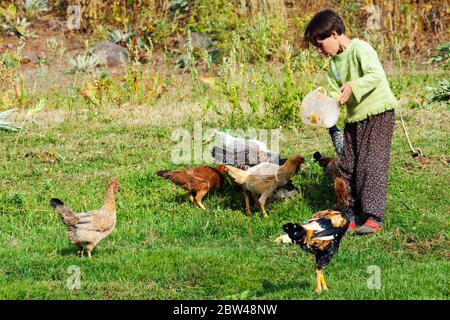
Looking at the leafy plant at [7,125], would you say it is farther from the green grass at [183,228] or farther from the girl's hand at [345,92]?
the girl's hand at [345,92]

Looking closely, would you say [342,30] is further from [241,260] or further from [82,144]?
[82,144]

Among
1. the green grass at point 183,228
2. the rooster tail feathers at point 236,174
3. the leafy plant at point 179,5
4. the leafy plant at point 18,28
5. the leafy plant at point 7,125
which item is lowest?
the green grass at point 183,228

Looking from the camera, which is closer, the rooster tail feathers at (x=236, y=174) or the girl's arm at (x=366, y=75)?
the girl's arm at (x=366, y=75)

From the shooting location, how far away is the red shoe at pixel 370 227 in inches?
305

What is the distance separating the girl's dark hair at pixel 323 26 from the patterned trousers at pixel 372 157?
0.81 meters

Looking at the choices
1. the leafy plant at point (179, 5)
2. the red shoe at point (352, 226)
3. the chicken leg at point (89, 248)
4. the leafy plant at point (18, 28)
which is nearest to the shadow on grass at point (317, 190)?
the red shoe at point (352, 226)

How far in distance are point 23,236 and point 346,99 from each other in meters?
3.00

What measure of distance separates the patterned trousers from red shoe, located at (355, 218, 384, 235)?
44 millimetres

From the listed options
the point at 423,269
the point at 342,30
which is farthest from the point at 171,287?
the point at 342,30

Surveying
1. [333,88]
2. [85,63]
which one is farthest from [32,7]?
[333,88]

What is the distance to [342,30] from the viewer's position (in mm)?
7594

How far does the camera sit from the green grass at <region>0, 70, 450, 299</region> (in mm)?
6379

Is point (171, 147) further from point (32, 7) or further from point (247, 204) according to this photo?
point (32, 7)

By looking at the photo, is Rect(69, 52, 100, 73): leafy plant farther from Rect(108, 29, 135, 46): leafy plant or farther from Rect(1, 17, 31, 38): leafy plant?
Rect(1, 17, 31, 38): leafy plant
